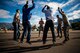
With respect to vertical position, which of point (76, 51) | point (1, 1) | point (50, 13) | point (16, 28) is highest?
point (1, 1)

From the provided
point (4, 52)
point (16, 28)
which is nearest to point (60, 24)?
point (16, 28)

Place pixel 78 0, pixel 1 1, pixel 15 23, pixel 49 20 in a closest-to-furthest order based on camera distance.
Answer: pixel 49 20
pixel 15 23
pixel 1 1
pixel 78 0

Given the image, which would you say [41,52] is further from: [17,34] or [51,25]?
[17,34]

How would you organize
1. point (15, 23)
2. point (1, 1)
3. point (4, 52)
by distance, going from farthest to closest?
point (1, 1) < point (15, 23) < point (4, 52)

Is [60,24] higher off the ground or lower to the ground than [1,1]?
lower

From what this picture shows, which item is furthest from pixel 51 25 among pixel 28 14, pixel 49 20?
pixel 28 14

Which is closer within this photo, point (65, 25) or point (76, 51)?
point (76, 51)

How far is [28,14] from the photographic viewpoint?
7.93m

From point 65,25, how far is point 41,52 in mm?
3566

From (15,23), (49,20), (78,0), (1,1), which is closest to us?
(49,20)

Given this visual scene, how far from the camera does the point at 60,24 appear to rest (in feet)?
41.2

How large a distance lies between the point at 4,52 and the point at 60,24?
712cm

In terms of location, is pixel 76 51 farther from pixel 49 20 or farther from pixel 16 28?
pixel 16 28

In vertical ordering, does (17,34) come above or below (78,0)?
below
